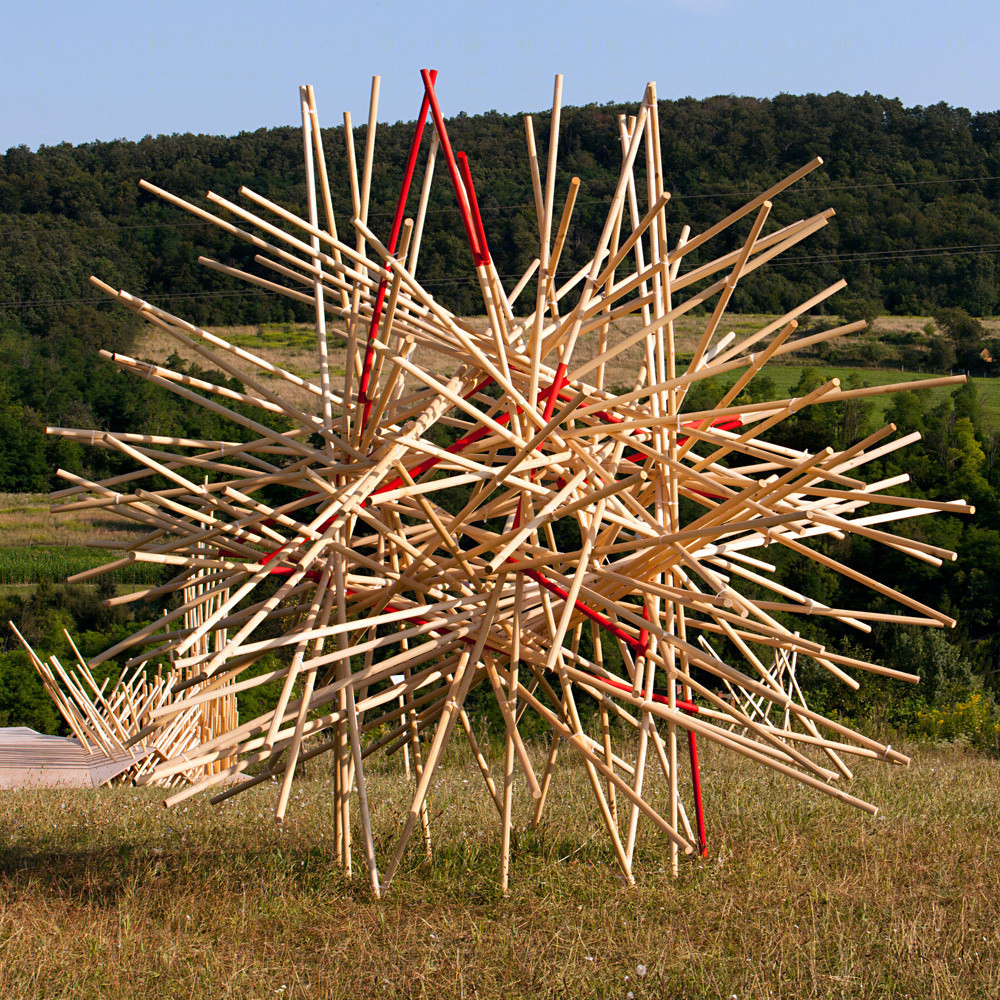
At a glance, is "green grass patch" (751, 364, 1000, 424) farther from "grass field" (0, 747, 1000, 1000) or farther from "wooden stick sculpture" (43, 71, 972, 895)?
"wooden stick sculpture" (43, 71, 972, 895)

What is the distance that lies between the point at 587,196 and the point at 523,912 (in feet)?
88.9

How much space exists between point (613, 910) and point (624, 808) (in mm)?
1184

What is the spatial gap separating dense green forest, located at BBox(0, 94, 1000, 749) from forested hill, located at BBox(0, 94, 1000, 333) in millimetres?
89

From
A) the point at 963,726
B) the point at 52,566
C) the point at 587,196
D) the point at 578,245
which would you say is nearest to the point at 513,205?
the point at 587,196

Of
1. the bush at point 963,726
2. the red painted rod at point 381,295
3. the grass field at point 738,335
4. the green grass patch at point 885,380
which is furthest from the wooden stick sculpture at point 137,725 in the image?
the green grass patch at point 885,380

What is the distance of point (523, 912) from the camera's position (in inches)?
113

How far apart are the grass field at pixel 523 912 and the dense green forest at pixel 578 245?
10.9 m

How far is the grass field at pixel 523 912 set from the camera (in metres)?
2.42

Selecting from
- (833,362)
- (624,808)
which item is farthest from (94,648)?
(833,362)

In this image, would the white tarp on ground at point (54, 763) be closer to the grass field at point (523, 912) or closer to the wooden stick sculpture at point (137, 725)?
the wooden stick sculpture at point (137, 725)

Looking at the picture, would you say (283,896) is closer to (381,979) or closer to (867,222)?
(381,979)

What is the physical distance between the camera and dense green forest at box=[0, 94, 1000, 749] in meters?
17.6

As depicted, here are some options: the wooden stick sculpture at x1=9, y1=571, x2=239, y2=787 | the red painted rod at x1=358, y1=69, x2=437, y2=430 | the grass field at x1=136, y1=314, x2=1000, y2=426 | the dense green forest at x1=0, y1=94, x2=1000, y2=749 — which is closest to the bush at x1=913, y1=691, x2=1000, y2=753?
the dense green forest at x1=0, y1=94, x2=1000, y2=749

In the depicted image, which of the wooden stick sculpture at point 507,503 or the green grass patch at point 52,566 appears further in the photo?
the green grass patch at point 52,566
